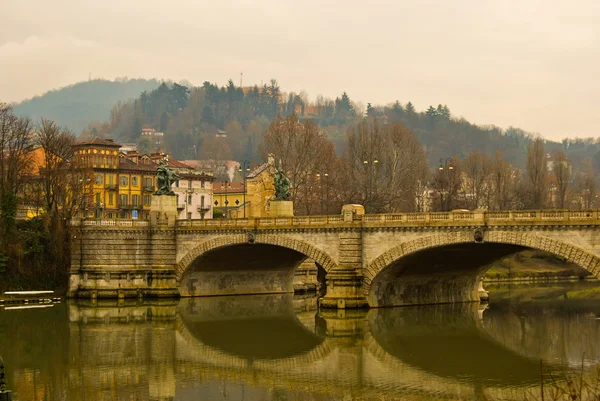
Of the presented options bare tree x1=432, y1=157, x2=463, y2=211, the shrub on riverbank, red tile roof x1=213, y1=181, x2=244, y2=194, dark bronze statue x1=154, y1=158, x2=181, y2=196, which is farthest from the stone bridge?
red tile roof x1=213, y1=181, x2=244, y2=194

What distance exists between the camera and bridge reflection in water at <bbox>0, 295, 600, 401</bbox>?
3856 cm

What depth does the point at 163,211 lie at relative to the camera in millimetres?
73125

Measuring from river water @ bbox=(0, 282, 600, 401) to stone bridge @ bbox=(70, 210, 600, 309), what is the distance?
1905 mm

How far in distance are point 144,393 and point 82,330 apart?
734 inches

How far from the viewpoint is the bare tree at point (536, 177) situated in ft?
364

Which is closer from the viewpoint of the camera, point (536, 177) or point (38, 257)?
point (38, 257)

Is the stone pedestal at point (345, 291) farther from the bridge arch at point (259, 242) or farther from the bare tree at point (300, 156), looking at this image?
the bare tree at point (300, 156)

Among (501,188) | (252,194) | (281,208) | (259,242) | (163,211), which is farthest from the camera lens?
(252,194)

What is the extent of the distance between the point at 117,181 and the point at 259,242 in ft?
165

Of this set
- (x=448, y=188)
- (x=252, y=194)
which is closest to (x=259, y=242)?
(x=448, y=188)

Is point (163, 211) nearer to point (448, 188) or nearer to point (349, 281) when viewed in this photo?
point (349, 281)

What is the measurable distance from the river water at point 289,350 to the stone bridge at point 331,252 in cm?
191

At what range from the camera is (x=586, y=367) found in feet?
137

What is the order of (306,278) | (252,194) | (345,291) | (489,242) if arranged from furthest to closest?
(252,194), (306,278), (345,291), (489,242)
